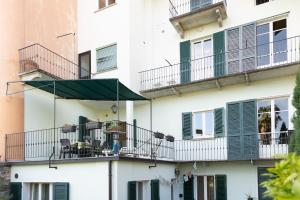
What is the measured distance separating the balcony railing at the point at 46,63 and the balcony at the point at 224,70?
3.53 meters

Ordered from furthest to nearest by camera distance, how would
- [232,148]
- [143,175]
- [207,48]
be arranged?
[207,48] → [232,148] → [143,175]

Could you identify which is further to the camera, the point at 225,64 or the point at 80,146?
the point at 225,64

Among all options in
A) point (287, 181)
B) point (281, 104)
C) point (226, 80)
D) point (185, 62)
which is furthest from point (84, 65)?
point (287, 181)

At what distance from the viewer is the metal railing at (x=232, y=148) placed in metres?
14.1

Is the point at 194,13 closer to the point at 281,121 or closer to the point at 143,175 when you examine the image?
the point at 281,121

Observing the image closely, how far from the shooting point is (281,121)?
Answer: 14328mm

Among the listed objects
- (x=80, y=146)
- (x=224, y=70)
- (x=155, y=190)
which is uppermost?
(x=224, y=70)

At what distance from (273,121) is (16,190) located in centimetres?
934

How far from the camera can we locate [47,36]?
680 inches

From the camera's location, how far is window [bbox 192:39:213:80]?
1620cm

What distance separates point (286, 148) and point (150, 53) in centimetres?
729

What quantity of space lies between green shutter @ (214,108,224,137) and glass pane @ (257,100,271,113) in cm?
145

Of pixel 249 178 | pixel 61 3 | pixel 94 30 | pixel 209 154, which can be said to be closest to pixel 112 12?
pixel 94 30

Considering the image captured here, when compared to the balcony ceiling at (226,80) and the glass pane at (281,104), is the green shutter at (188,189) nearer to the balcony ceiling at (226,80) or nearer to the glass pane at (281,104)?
the balcony ceiling at (226,80)
